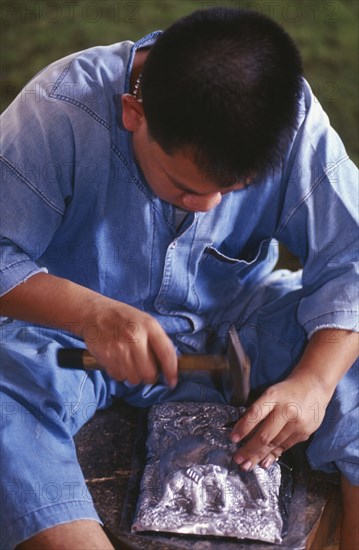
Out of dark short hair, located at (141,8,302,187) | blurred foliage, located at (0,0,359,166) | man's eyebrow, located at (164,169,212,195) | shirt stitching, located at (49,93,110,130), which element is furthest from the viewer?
blurred foliage, located at (0,0,359,166)

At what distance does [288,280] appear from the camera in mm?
1347

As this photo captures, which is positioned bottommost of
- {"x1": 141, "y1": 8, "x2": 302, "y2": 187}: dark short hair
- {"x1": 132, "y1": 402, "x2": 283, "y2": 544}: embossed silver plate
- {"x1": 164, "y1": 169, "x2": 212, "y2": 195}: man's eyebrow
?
{"x1": 132, "y1": 402, "x2": 283, "y2": 544}: embossed silver plate

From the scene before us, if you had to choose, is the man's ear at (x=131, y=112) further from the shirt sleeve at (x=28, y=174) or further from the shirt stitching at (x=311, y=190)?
the shirt stitching at (x=311, y=190)

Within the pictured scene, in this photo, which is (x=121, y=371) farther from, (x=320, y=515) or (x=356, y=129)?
(x=356, y=129)

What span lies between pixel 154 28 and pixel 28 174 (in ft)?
4.45

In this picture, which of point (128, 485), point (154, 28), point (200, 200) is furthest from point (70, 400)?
point (154, 28)

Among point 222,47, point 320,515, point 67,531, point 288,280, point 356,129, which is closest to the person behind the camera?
point 222,47

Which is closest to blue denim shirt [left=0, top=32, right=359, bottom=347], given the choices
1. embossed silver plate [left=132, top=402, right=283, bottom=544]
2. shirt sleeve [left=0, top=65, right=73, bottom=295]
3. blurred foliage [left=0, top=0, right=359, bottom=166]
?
shirt sleeve [left=0, top=65, right=73, bottom=295]

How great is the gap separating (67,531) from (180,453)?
20 centimetres

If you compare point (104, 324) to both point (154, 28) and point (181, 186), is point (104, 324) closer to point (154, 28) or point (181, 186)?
point (181, 186)

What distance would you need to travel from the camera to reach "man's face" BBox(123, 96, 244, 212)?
0.92 meters

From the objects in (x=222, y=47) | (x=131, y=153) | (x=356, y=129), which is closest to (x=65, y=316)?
(x=131, y=153)

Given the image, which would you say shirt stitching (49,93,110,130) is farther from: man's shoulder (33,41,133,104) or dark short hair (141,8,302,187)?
dark short hair (141,8,302,187)

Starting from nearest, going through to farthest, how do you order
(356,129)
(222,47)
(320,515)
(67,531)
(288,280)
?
(222,47) < (67,531) < (320,515) < (288,280) < (356,129)
